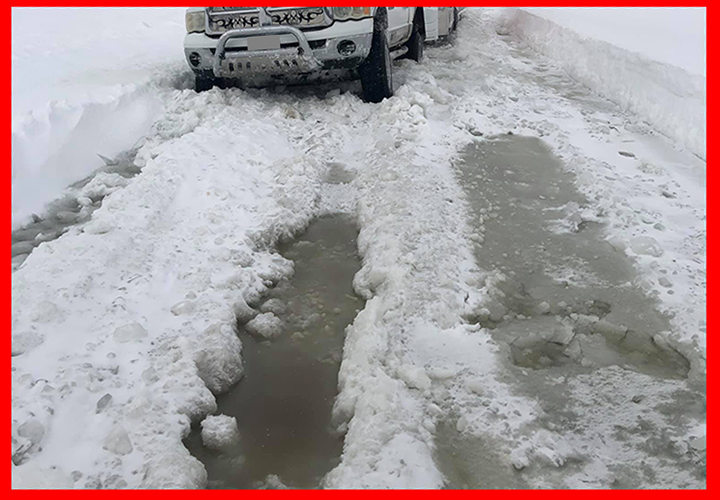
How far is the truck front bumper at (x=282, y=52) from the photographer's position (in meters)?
5.86

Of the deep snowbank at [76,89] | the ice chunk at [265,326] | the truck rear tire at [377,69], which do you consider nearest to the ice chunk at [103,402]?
the ice chunk at [265,326]

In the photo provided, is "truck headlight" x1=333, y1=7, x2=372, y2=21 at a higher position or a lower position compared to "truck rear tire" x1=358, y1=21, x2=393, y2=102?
higher

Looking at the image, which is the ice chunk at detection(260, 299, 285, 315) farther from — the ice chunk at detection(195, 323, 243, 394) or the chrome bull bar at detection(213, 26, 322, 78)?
the chrome bull bar at detection(213, 26, 322, 78)

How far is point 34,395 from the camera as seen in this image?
2.63 metres

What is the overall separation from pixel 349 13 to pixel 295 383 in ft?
14.2

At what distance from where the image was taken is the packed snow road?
250 centimetres

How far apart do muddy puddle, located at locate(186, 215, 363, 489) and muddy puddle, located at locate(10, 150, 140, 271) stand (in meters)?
1.45

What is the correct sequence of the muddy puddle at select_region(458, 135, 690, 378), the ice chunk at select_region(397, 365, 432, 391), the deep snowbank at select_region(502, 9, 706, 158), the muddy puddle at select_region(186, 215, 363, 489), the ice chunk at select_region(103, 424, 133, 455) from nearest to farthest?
1. the ice chunk at select_region(103, 424, 133, 455)
2. the muddy puddle at select_region(186, 215, 363, 489)
3. the ice chunk at select_region(397, 365, 432, 391)
4. the muddy puddle at select_region(458, 135, 690, 378)
5. the deep snowbank at select_region(502, 9, 706, 158)

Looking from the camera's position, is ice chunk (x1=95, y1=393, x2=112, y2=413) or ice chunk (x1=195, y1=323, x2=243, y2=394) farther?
ice chunk (x1=195, y1=323, x2=243, y2=394)

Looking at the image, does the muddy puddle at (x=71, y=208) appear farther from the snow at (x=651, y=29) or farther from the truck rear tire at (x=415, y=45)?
the snow at (x=651, y=29)

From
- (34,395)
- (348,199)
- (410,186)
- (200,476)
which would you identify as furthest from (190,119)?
(200,476)

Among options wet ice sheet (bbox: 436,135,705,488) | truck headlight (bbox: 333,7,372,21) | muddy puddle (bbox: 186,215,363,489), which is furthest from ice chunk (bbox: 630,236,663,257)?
truck headlight (bbox: 333,7,372,21)

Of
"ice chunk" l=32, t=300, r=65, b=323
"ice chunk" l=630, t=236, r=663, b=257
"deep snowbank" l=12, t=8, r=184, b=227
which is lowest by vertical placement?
"ice chunk" l=630, t=236, r=663, b=257

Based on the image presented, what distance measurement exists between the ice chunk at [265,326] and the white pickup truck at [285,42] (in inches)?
133
